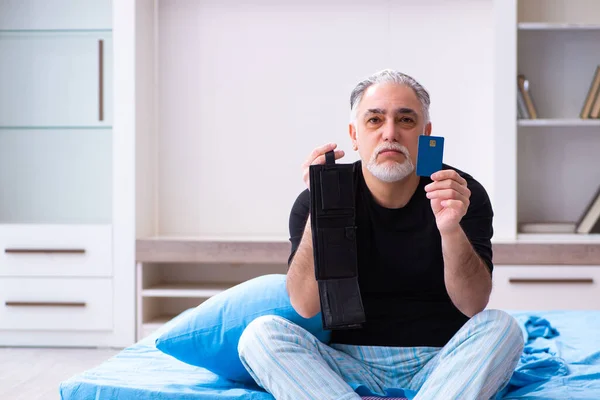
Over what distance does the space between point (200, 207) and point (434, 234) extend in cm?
218

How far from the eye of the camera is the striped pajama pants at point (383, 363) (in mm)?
1397

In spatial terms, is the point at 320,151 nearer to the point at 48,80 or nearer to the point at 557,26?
the point at 557,26

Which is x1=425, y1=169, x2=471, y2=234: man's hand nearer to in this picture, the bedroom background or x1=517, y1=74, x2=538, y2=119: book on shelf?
the bedroom background

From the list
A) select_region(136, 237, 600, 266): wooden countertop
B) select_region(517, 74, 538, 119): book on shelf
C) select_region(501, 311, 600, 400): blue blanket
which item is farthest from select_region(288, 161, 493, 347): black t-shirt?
select_region(517, 74, 538, 119): book on shelf

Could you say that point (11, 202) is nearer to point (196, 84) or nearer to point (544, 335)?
point (196, 84)

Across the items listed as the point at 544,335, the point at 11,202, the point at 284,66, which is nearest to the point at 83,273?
the point at 11,202

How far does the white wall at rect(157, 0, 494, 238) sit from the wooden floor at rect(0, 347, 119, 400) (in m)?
0.81

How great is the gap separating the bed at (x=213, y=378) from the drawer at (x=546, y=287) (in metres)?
1.09

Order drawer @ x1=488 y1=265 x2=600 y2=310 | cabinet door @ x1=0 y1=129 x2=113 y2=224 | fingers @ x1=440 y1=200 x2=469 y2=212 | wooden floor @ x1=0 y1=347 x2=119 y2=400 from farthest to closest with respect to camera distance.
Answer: cabinet door @ x1=0 y1=129 x2=113 y2=224
drawer @ x1=488 y1=265 x2=600 y2=310
wooden floor @ x1=0 y1=347 x2=119 y2=400
fingers @ x1=440 y1=200 x2=469 y2=212

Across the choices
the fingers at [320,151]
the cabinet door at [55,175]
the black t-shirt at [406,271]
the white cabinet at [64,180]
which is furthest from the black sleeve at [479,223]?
the cabinet door at [55,175]

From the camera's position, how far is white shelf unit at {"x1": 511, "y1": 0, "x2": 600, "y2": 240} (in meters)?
3.55

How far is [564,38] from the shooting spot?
356 centimetres

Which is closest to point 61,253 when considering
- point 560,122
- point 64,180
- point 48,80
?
point 64,180

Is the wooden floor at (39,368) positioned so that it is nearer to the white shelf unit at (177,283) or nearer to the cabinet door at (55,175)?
the white shelf unit at (177,283)
